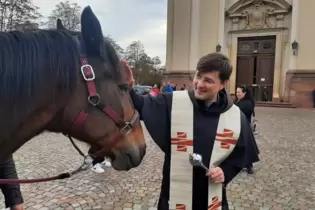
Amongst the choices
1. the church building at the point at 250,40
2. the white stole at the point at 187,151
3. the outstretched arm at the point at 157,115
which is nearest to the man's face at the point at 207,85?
the white stole at the point at 187,151

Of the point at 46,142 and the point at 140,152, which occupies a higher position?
the point at 140,152

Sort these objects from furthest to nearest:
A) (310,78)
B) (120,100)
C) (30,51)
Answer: (310,78) → (120,100) → (30,51)

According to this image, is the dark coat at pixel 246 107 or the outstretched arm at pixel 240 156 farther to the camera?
the dark coat at pixel 246 107

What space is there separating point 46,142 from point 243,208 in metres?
5.48

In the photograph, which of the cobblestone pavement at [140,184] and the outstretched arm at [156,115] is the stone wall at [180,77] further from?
the outstretched arm at [156,115]

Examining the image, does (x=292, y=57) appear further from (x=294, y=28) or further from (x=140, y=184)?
(x=140, y=184)

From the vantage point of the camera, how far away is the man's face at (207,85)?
188 cm

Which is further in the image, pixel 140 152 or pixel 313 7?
pixel 313 7

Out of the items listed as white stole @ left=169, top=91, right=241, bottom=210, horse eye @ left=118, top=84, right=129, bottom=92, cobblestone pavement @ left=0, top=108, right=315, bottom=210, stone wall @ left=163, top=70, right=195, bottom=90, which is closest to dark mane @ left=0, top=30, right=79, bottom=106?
horse eye @ left=118, top=84, right=129, bottom=92

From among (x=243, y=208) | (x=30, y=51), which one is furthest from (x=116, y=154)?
(x=243, y=208)

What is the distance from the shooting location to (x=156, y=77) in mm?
45250

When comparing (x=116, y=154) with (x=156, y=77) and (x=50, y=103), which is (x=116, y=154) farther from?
(x=156, y=77)

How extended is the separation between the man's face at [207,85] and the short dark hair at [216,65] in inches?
1.0

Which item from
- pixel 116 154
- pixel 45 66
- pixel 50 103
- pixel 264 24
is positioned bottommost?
pixel 116 154
